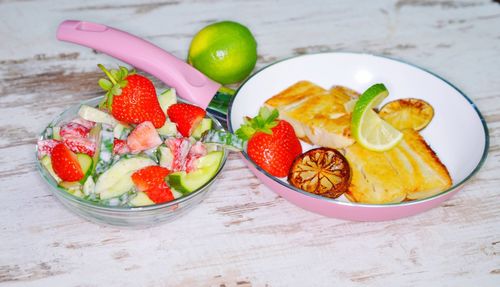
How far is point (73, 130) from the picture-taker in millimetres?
1368

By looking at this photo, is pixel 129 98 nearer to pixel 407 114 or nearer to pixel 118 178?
pixel 118 178

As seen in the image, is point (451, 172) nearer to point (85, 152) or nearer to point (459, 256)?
point (459, 256)

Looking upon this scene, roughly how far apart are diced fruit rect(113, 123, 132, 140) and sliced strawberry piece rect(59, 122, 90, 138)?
8 centimetres

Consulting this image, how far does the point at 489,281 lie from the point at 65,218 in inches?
37.8

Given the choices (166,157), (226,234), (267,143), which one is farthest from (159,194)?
(267,143)

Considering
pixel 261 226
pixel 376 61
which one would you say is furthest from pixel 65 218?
pixel 376 61

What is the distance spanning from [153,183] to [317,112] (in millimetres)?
544

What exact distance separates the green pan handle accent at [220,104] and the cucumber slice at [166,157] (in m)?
0.32

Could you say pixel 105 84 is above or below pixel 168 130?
above

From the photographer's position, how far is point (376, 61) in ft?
5.95

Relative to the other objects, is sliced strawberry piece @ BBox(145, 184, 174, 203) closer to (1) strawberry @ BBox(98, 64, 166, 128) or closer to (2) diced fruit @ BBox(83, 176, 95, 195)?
(2) diced fruit @ BBox(83, 176, 95, 195)

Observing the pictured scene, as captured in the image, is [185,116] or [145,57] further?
[145,57]


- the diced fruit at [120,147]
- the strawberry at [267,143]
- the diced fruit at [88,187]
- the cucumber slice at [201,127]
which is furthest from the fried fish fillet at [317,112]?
the diced fruit at [88,187]

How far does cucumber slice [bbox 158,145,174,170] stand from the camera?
51.9 inches
